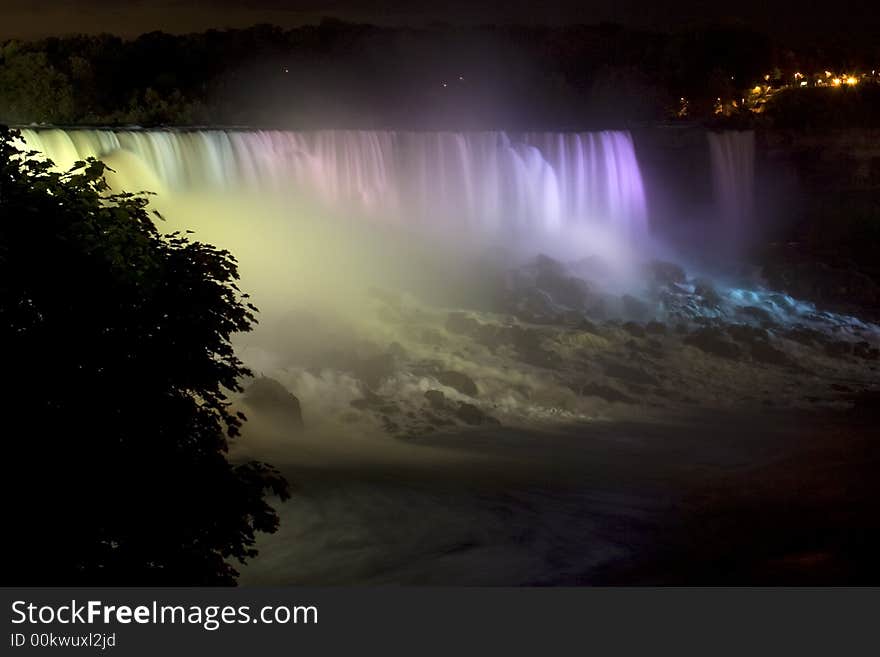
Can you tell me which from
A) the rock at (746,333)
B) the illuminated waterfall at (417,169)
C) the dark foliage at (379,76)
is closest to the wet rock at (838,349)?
the rock at (746,333)

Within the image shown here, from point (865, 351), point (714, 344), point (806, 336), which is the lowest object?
point (865, 351)

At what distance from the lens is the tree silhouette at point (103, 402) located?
28.2ft

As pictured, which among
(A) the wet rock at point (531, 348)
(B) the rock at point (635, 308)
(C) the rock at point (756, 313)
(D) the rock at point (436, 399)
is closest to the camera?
(D) the rock at point (436, 399)

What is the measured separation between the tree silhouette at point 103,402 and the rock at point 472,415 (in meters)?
12.4

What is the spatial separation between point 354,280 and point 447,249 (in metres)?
4.23

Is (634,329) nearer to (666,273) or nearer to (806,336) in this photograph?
(806,336)

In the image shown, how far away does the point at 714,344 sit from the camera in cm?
2783

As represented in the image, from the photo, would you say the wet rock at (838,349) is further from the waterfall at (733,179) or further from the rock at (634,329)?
the waterfall at (733,179)

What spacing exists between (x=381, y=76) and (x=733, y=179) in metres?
33.8

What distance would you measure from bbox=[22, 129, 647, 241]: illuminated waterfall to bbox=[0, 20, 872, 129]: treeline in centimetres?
1329

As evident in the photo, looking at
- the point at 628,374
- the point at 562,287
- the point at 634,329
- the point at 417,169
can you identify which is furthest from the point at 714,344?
the point at 417,169

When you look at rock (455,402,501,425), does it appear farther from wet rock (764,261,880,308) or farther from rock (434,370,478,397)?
wet rock (764,261,880,308)

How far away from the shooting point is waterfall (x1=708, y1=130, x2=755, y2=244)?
44.5 m

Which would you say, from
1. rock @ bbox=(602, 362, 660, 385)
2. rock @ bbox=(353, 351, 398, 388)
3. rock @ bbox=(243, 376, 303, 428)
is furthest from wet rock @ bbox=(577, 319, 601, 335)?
rock @ bbox=(243, 376, 303, 428)
